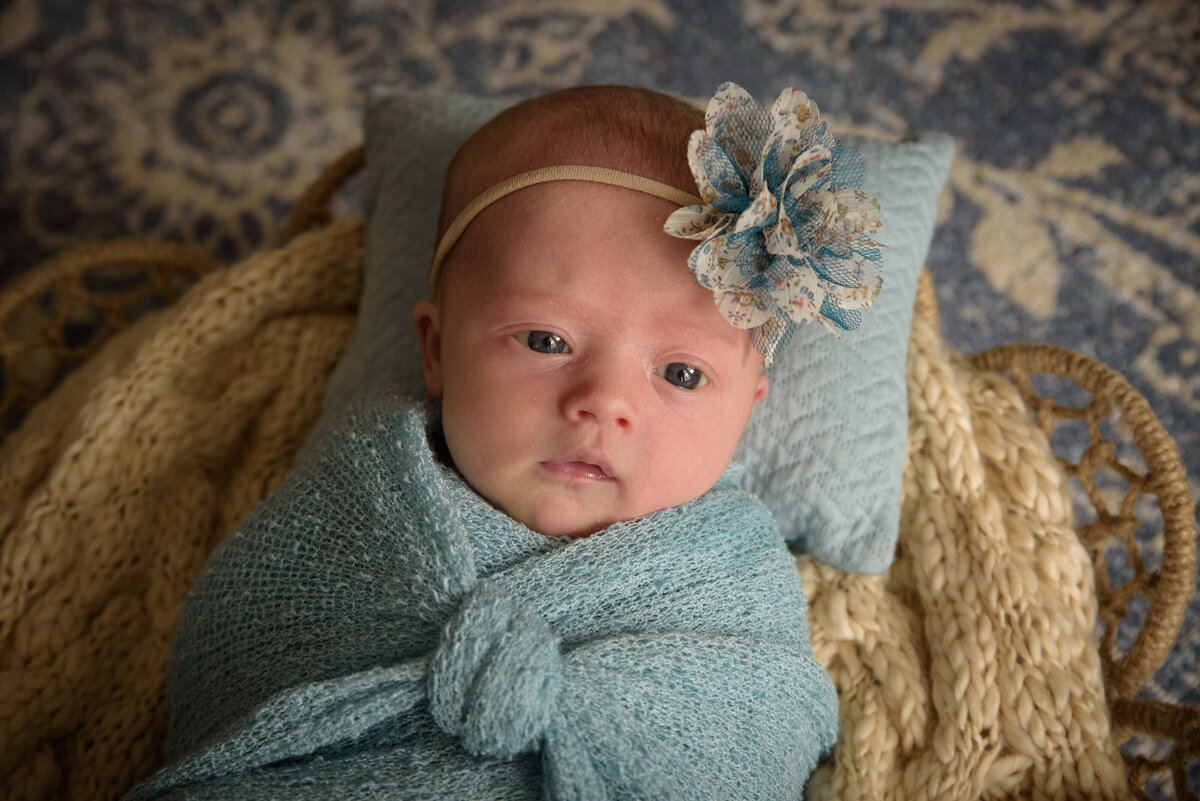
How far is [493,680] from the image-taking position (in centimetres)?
76

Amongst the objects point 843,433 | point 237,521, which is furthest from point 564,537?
point 237,521

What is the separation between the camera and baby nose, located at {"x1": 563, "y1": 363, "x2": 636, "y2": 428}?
856 millimetres

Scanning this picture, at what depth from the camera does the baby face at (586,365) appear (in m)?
0.88

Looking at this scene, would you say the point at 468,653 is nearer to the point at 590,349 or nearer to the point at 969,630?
the point at 590,349

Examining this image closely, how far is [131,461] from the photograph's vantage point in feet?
3.87

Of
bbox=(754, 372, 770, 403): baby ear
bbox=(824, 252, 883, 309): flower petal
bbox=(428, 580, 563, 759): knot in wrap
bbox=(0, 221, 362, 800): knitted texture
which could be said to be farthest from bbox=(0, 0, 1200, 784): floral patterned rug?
bbox=(428, 580, 563, 759): knot in wrap

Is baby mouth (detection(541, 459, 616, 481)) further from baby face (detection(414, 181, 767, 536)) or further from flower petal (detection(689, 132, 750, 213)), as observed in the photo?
flower petal (detection(689, 132, 750, 213))

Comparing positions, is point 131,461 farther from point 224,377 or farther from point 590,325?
point 590,325

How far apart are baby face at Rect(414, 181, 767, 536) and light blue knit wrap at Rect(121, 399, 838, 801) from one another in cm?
4

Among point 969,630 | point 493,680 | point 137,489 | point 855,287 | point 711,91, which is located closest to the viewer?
point 493,680

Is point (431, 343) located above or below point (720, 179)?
below

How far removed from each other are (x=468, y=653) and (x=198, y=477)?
0.65 metres

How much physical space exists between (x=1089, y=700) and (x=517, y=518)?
2.13 ft

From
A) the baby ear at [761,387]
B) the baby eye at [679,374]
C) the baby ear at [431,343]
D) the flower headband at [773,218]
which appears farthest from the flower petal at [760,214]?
the baby ear at [431,343]
